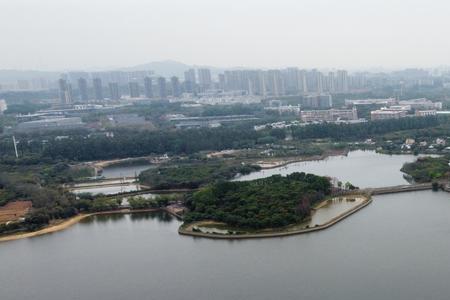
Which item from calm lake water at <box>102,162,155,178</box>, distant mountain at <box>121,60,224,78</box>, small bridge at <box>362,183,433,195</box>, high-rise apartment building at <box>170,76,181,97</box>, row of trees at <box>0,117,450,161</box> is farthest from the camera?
distant mountain at <box>121,60,224,78</box>

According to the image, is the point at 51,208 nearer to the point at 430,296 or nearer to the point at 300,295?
the point at 300,295

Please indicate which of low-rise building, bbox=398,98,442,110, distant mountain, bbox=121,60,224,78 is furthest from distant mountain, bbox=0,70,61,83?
low-rise building, bbox=398,98,442,110

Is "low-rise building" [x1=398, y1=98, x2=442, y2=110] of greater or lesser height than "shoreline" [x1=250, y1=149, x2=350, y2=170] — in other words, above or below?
above

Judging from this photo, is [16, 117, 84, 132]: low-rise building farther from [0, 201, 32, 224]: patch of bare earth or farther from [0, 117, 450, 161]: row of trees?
[0, 201, 32, 224]: patch of bare earth

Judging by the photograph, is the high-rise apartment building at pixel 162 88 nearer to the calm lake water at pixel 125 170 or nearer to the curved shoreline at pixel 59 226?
the calm lake water at pixel 125 170

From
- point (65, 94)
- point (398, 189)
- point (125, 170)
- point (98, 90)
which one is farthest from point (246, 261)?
point (98, 90)

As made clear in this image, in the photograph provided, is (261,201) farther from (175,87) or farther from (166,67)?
(166,67)
